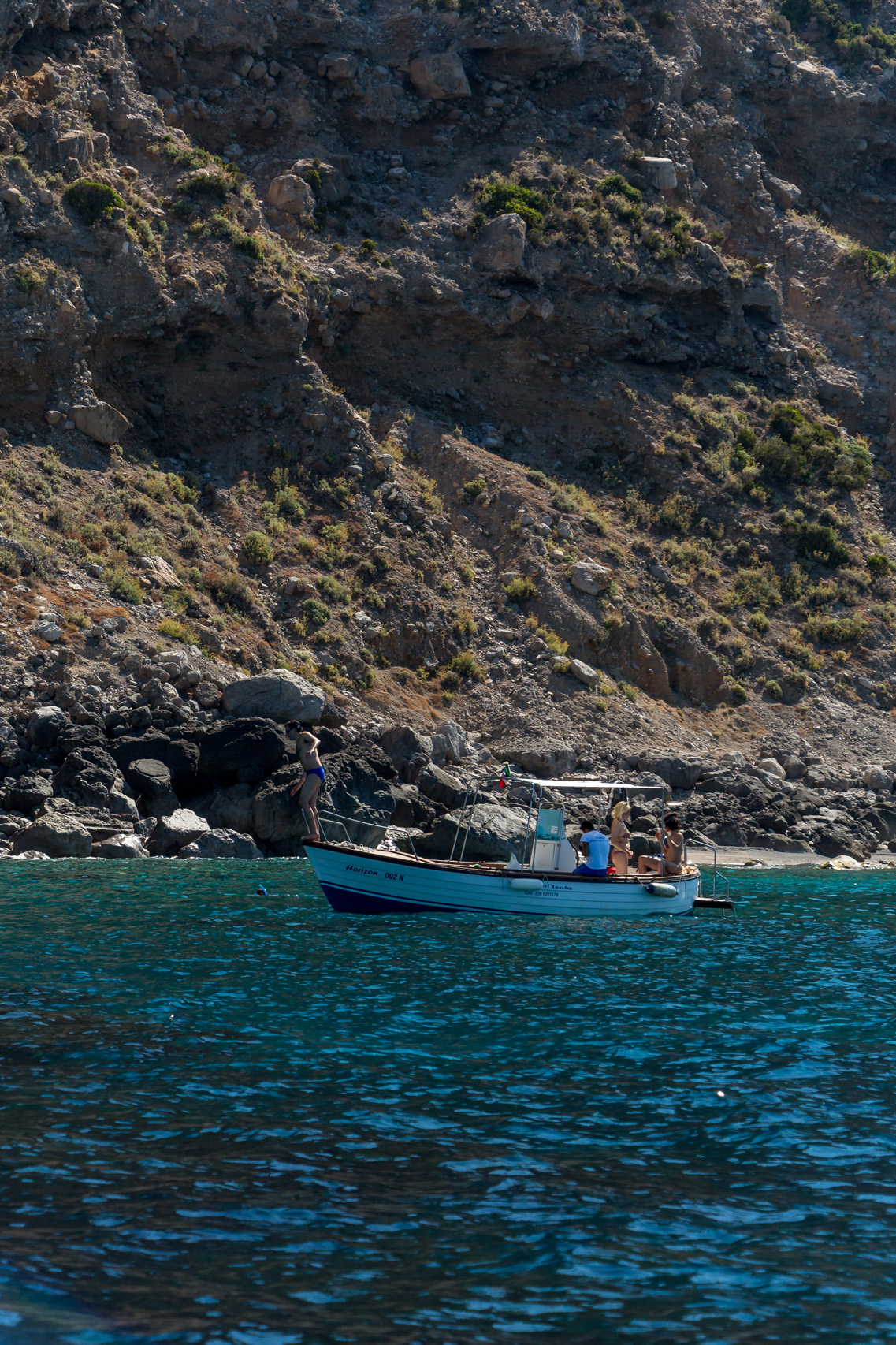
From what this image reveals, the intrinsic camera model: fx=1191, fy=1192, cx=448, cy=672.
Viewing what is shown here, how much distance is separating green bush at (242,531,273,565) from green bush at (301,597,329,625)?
7.58ft

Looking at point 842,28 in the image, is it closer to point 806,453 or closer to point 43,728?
point 806,453

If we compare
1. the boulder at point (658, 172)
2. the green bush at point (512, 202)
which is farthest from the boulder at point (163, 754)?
the boulder at point (658, 172)

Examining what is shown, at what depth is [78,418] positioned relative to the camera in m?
40.8

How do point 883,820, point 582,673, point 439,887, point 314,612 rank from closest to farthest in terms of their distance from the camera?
1. point 439,887
2. point 883,820
3. point 314,612
4. point 582,673

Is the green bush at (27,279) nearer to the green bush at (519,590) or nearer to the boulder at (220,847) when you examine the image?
the green bush at (519,590)

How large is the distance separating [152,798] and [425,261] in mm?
30583

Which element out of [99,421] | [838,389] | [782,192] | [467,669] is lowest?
[467,669]

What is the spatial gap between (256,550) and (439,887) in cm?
2311

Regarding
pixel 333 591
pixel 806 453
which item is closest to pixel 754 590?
pixel 806 453

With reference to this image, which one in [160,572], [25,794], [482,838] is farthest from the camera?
[160,572]

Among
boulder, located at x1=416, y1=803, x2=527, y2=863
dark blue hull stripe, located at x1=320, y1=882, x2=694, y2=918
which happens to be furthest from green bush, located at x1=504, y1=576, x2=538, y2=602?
dark blue hull stripe, located at x1=320, y1=882, x2=694, y2=918

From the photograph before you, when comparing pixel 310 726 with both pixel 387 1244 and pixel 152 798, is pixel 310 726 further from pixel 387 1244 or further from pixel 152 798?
pixel 387 1244

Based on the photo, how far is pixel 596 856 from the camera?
2231 cm

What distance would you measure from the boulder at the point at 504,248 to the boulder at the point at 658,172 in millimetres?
10353
